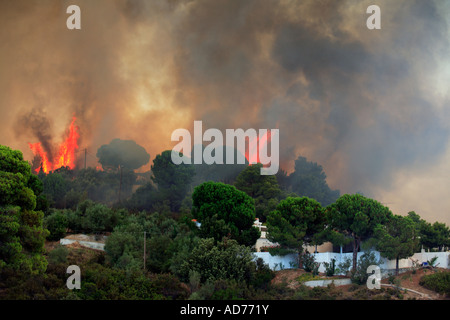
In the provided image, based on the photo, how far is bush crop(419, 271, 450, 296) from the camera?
36.2 metres

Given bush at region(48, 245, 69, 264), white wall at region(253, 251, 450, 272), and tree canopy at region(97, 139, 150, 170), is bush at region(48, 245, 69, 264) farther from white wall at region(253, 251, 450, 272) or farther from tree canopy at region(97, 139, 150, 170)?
tree canopy at region(97, 139, 150, 170)

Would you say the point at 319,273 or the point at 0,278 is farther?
the point at 319,273

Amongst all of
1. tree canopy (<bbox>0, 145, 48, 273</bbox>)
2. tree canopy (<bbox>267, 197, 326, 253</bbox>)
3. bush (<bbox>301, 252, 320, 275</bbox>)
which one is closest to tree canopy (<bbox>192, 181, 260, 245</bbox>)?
tree canopy (<bbox>267, 197, 326, 253</bbox>)

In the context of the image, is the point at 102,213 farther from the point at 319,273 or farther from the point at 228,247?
the point at 319,273

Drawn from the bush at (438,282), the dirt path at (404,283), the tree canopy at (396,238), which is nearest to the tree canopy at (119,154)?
the dirt path at (404,283)

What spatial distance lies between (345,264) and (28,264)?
26.7 metres

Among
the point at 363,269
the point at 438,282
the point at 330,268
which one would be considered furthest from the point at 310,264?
the point at 438,282

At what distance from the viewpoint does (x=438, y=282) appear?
3716 centimetres

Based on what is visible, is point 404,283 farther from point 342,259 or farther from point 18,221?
point 18,221

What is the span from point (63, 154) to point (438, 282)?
8437 centimetres

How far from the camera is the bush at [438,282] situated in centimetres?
3619

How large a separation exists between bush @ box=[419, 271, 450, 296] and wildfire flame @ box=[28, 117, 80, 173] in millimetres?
80128

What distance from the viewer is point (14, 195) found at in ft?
113
